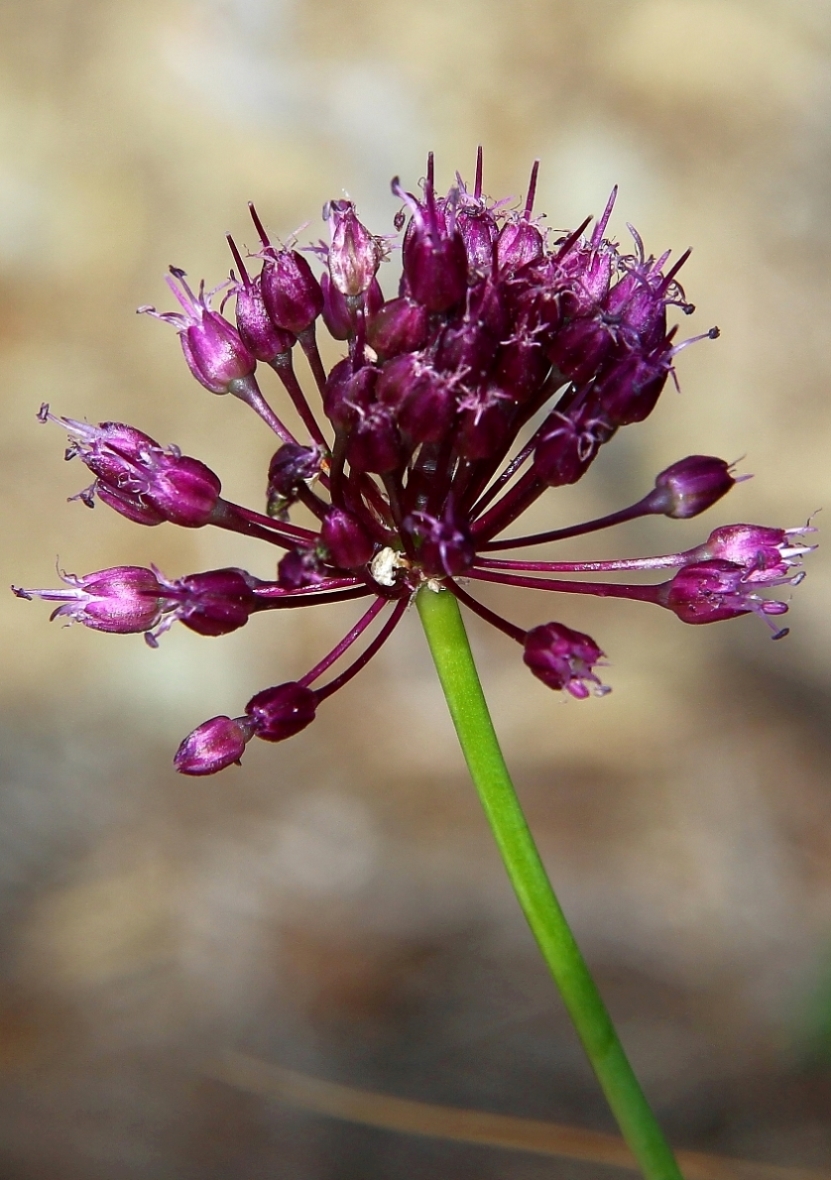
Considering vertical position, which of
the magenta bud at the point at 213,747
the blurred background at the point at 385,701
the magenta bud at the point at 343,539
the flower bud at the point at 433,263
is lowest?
the magenta bud at the point at 213,747

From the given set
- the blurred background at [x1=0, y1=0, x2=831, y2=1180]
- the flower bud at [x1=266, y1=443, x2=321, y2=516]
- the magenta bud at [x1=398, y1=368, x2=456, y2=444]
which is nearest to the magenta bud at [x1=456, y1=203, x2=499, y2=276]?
the magenta bud at [x1=398, y1=368, x2=456, y2=444]

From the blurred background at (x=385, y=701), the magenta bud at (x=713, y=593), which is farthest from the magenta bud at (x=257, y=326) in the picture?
the blurred background at (x=385, y=701)

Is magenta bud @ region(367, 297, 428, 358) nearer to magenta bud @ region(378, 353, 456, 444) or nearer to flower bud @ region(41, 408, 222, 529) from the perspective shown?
magenta bud @ region(378, 353, 456, 444)

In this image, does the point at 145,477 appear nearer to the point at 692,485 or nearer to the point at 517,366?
the point at 517,366

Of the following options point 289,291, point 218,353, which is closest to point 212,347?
point 218,353

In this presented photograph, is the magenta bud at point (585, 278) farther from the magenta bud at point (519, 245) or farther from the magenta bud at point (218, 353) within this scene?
the magenta bud at point (218, 353)

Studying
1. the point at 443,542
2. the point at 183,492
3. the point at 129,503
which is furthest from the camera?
the point at 129,503

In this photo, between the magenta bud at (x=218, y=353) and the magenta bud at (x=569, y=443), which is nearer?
the magenta bud at (x=569, y=443)
